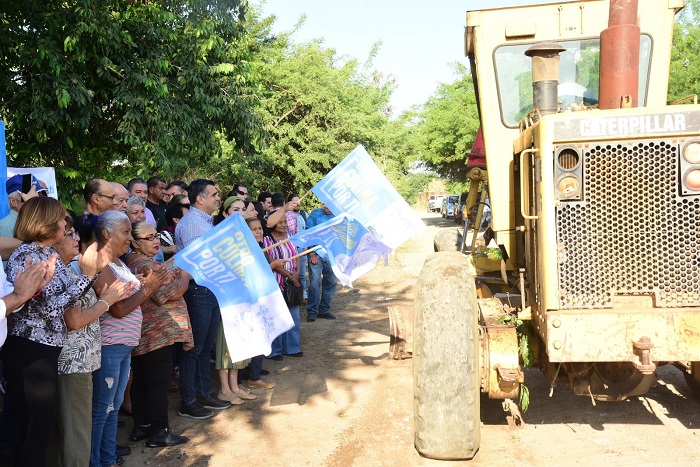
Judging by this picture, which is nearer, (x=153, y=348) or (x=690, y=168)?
(x=690, y=168)

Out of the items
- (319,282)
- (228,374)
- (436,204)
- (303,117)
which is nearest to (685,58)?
(303,117)

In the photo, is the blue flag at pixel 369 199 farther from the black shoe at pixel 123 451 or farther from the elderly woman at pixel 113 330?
the black shoe at pixel 123 451

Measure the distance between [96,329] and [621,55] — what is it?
3.82m

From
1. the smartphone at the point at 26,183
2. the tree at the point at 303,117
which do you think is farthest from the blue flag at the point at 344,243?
the tree at the point at 303,117

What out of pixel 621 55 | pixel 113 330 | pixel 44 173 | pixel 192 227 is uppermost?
pixel 621 55

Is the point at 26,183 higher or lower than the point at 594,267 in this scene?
higher

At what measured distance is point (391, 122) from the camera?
24.7 metres

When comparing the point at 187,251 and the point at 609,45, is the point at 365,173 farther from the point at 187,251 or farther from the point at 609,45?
the point at 609,45

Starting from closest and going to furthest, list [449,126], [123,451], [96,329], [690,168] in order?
[690,168] → [96,329] → [123,451] → [449,126]

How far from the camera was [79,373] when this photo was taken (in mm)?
3922

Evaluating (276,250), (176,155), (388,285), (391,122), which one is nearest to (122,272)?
(276,250)

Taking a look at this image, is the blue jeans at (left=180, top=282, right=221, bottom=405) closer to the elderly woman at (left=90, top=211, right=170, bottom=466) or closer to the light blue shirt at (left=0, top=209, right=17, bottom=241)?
the elderly woman at (left=90, top=211, right=170, bottom=466)

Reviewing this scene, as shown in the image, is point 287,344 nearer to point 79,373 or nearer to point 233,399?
point 233,399

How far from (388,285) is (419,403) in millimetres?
9760
